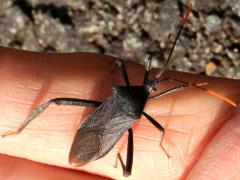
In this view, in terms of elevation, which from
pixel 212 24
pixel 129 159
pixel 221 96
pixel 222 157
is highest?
pixel 221 96

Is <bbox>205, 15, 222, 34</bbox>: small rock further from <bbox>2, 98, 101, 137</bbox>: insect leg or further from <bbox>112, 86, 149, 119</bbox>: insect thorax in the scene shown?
<bbox>2, 98, 101, 137</bbox>: insect leg

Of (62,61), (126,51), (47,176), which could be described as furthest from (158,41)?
(47,176)

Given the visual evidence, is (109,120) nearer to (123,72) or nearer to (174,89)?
(123,72)

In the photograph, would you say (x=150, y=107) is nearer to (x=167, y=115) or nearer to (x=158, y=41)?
(x=167, y=115)

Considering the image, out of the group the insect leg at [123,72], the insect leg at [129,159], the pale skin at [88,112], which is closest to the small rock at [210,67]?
the pale skin at [88,112]

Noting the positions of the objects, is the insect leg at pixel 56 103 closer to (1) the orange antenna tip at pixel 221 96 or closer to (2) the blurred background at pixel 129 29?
(1) the orange antenna tip at pixel 221 96

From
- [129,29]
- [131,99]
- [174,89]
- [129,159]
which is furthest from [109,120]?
[129,29]

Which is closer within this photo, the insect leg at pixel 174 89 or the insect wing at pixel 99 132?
the insect wing at pixel 99 132
